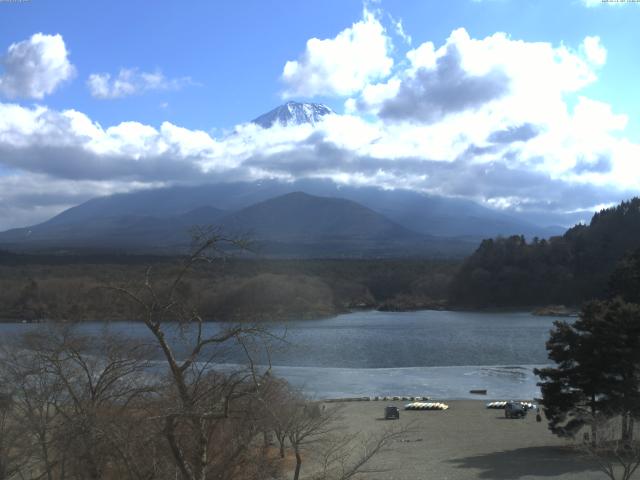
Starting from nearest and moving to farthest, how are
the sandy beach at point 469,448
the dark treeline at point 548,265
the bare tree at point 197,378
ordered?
the bare tree at point 197,378, the sandy beach at point 469,448, the dark treeline at point 548,265

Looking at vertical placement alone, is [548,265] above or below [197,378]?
below

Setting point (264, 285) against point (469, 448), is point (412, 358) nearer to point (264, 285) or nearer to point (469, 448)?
point (264, 285)

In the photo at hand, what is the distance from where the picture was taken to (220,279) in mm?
60938

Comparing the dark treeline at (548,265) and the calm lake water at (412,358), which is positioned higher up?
the dark treeline at (548,265)

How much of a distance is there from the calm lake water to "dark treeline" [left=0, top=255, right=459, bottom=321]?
4134 millimetres

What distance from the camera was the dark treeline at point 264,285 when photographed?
159ft

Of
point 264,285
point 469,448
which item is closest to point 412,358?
point 264,285

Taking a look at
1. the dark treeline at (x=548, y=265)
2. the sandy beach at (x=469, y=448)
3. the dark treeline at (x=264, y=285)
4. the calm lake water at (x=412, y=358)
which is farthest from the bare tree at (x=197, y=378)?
the dark treeline at (x=548, y=265)

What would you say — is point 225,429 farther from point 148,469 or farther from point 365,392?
point 365,392

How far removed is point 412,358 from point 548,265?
5519 cm

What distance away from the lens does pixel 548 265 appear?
311ft

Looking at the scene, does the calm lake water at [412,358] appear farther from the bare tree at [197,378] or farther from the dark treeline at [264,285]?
the bare tree at [197,378]

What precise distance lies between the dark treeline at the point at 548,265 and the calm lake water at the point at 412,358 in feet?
74.5

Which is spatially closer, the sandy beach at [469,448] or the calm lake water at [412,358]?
the sandy beach at [469,448]
